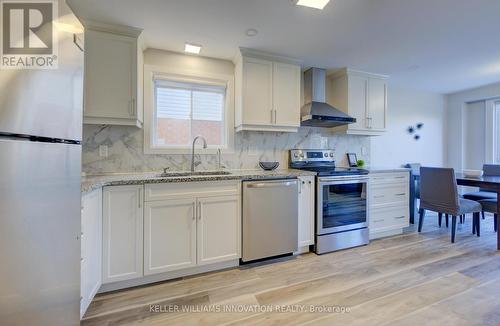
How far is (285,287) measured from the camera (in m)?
1.98

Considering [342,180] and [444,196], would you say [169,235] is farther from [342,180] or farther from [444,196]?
[444,196]

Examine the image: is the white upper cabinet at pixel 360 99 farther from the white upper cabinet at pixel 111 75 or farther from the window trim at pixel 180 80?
the white upper cabinet at pixel 111 75

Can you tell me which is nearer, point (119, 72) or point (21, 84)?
point (21, 84)

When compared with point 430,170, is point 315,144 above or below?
above

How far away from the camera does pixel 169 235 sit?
6.61 ft

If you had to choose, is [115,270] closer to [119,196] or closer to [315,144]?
[119,196]

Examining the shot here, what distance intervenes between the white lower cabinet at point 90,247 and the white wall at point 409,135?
4.06 meters

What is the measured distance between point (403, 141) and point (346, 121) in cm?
206

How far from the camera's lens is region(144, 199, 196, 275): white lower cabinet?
1954 mm

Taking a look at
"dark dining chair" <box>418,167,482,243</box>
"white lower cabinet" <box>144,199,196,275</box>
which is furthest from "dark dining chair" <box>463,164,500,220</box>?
"white lower cabinet" <box>144,199,196,275</box>

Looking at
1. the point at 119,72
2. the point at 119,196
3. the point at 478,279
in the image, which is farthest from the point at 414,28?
the point at 119,196

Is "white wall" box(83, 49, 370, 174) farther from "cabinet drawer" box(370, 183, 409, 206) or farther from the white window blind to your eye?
"cabinet drawer" box(370, 183, 409, 206)

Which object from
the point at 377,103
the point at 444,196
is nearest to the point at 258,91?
the point at 377,103

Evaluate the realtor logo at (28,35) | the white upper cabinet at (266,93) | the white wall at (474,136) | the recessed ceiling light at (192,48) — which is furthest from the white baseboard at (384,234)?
the realtor logo at (28,35)
